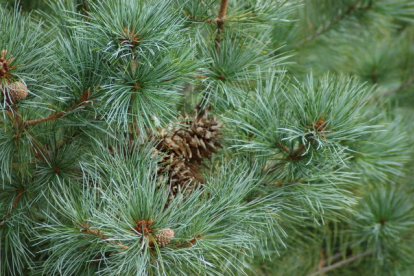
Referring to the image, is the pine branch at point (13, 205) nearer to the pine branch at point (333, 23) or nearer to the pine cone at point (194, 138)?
the pine cone at point (194, 138)

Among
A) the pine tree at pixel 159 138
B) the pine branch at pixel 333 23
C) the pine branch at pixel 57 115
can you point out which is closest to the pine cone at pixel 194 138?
the pine tree at pixel 159 138

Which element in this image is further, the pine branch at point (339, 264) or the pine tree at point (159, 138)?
the pine branch at point (339, 264)

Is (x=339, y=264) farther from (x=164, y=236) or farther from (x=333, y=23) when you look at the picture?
(x=164, y=236)

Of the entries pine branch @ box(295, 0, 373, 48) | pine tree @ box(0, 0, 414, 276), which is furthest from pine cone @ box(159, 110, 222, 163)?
pine branch @ box(295, 0, 373, 48)

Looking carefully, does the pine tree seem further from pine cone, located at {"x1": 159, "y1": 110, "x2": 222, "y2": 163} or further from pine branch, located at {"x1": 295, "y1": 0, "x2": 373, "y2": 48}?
pine branch, located at {"x1": 295, "y1": 0, "x2": 373, "y2": 48}

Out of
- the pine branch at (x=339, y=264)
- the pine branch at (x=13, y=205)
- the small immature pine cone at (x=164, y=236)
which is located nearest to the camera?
the small immature pine cone at (x=164, y=236)

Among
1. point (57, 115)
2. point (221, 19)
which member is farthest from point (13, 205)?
point (221, 19)

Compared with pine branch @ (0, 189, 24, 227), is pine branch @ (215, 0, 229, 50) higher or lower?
higher
